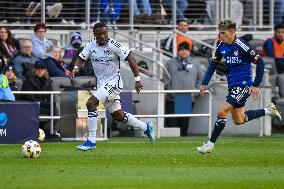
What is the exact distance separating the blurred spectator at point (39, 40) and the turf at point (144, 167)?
448 cm

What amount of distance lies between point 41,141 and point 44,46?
4162 millimetres

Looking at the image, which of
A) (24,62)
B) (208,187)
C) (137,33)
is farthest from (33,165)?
(137,33)

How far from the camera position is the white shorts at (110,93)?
71.6 ft

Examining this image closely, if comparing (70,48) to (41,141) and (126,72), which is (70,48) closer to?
(126,72)

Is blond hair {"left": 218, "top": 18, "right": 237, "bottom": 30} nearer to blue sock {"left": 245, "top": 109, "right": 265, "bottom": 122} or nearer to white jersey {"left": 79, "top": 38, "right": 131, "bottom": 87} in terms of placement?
white jersey {"left": 79, "top": 38, "right": 131, "bottom": 87}

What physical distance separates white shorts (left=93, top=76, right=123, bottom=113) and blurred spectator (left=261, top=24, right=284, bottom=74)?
385 inches

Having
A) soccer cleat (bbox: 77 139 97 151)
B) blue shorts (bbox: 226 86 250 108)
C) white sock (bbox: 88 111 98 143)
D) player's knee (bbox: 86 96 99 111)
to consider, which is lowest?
soccer cleat (bbox: 77 139 97 151)

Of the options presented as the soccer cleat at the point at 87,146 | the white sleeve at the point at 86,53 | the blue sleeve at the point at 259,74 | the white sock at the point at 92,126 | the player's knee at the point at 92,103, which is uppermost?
the white sleeve at the point at 86,53

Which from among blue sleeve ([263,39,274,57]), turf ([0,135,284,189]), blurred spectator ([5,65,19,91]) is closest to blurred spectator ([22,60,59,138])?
blurred spectator ([5,65,19,91])

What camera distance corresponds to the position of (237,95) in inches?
819

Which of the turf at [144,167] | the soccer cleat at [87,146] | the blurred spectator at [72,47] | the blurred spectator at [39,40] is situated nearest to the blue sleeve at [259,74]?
the turf at [144,167]

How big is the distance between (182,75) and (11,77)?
190 inches

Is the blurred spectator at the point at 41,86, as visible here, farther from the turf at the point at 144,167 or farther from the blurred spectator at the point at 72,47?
the turf at the point at 144,167

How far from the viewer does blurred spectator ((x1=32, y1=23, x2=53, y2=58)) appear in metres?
27.7
